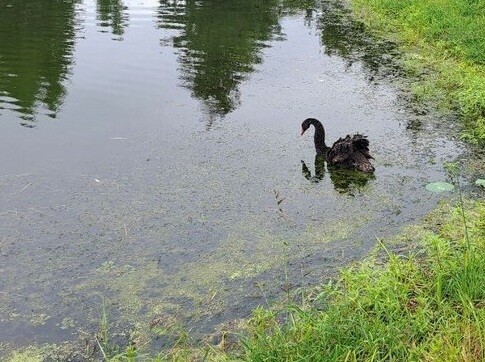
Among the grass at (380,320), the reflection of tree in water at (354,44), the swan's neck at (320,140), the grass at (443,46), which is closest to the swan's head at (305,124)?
the swan's neck at (320,140)

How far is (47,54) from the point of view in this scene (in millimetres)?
9203

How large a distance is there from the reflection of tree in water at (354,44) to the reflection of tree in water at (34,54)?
4.12m

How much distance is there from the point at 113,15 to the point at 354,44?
4.95 meters

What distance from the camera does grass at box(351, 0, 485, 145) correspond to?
7051 mm

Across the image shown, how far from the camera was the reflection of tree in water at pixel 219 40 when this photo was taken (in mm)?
7773

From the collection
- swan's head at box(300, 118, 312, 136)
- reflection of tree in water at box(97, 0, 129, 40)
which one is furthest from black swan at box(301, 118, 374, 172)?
reflection of tree in water at box(97, 0, 129, 40)

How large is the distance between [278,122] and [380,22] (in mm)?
5987

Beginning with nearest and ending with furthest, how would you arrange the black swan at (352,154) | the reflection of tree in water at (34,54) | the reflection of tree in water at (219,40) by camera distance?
1. the black swan at (352,154)
2. the reflection of tree in water at (34,54)
3. the reflection of tree in water at (219,40)

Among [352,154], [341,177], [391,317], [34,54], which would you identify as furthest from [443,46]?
[391,317]

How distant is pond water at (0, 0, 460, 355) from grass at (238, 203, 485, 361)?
0.32 meters

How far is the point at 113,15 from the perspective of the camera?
1223 cm

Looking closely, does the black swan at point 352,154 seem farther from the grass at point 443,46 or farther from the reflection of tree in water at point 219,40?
the reflection of tree in water at point 219,40

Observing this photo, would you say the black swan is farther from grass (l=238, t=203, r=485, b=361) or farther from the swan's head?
grass (l=238, t=203, r=485, b=361)

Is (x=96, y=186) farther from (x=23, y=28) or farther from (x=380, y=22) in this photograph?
(x=380, y=22)
